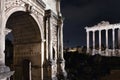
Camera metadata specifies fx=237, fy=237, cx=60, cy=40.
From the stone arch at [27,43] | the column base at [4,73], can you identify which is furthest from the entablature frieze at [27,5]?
the column base at [4,73]

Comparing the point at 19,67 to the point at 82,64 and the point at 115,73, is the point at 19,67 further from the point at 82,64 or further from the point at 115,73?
the point at 82,64

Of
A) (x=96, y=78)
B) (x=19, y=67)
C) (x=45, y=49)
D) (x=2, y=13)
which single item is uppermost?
(x=2, y=13)

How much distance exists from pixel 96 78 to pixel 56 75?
10421mm

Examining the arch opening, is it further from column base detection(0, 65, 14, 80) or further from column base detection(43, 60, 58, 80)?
column base detection(0, 65, 14, 80)

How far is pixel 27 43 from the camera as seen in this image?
17.8m

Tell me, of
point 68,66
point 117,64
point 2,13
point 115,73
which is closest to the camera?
point 2,13

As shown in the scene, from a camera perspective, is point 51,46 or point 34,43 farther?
point 51,46

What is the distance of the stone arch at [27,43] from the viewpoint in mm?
16828

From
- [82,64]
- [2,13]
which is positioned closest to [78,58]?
[82,64]

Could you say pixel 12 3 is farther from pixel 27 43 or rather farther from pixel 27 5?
pixel 27 43

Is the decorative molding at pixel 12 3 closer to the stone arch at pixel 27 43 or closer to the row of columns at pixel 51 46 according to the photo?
the stone arch at pixel 27 43

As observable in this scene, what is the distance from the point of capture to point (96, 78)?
2895cm

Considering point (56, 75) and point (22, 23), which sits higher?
point (22, 23)

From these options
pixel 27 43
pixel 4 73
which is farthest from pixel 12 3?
pixel 27 43
